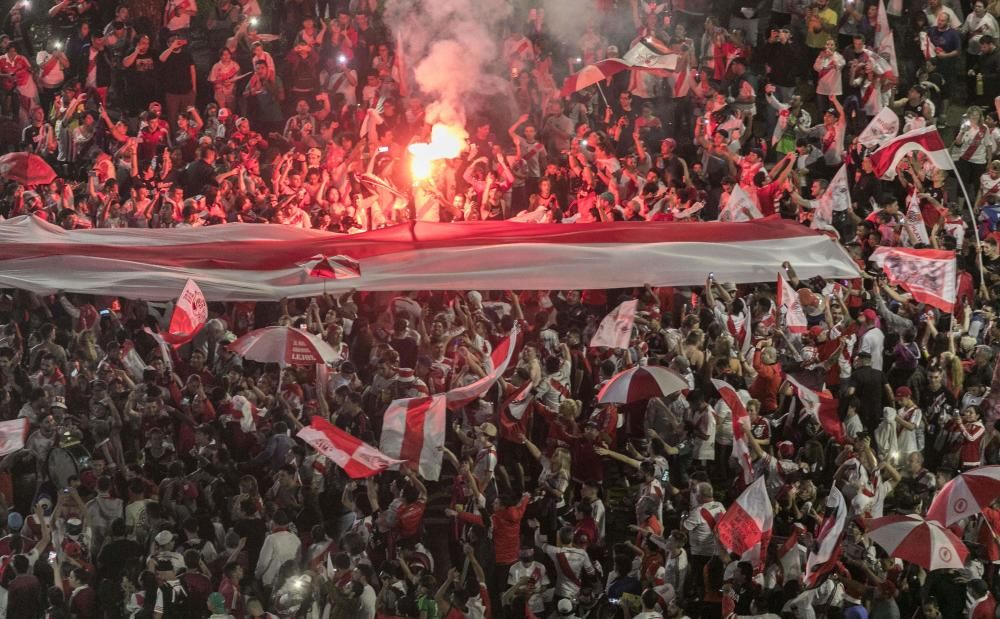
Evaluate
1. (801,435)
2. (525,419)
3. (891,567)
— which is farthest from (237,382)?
(891,567)

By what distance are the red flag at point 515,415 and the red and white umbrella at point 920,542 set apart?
3494 millimetres

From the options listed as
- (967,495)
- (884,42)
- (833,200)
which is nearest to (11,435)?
(967,495)

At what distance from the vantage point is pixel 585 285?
56.7 ft

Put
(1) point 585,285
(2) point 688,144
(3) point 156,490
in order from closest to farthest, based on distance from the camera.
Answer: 1. (3) point 156,490
2. (1) point 585,285
3. (2) point 688,144

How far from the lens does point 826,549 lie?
13.3 m

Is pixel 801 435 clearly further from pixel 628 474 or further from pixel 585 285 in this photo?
pixel 585 285

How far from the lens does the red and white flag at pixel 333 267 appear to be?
56.3ft

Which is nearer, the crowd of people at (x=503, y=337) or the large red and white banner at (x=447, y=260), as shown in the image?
the crowd of people at (x=503, y=337)

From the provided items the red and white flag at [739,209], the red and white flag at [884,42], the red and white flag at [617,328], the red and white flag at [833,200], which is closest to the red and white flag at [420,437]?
the red and white flag at [617,328]

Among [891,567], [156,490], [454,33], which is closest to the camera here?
[891,567]

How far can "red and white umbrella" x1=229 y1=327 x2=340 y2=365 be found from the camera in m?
15.2

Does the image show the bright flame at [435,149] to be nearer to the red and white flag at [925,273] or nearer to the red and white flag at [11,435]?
the red and white flag at [925,273]

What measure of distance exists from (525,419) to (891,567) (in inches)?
135

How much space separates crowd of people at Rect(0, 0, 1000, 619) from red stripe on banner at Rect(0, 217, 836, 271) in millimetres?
474
